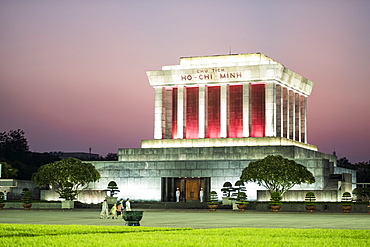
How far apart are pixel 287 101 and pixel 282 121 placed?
384 centimetres

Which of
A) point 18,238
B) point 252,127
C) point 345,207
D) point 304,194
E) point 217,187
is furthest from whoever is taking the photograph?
point 252,127

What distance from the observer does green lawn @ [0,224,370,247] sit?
61.9ft

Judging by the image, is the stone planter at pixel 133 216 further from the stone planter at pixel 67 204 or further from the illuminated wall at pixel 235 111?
the illuminated wall at pixel 235 111

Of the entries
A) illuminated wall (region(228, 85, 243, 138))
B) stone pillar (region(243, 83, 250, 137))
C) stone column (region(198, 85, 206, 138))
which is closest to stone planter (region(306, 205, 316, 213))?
stone pillar (region(243, 83, 250, 137))

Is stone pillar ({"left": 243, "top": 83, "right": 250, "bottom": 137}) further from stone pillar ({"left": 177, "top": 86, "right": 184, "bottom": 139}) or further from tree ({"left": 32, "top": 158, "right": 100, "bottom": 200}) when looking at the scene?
tree ({"left": 32, "top": 158, "right": 100, "bottom": 200})

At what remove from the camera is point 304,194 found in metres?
60.2

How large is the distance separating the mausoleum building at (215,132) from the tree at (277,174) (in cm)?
462

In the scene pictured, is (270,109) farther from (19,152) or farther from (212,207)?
(19,152)

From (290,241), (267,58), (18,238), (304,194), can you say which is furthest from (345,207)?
(18,238)

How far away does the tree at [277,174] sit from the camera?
5647 centimetres

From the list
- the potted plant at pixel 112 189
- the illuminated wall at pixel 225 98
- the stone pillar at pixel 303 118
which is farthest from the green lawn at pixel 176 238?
the stone pillar at pixel 303 118

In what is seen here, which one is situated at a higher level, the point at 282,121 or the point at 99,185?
the point at 282,121

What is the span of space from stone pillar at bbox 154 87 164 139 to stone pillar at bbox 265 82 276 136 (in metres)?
13.0

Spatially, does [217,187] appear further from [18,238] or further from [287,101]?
[18,238]
